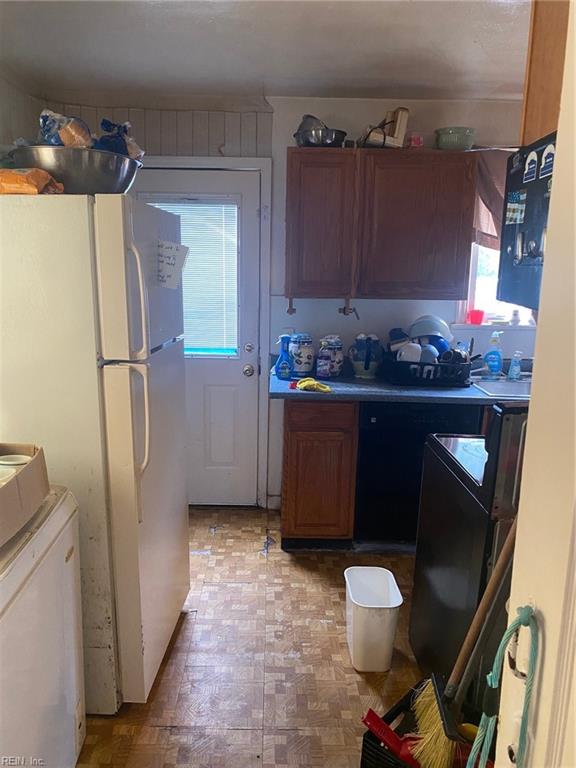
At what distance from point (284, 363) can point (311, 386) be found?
35cm

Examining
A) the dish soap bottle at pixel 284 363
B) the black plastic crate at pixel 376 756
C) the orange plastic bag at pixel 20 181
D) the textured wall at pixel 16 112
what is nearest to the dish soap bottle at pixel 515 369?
the dish soap bottle at pixel 284 363

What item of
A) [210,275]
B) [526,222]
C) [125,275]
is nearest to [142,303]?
[125,275]

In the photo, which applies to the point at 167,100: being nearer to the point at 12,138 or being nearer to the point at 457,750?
the point at 12,138

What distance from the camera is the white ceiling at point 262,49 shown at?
79.0 inches

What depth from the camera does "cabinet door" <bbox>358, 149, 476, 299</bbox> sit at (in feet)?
9.43

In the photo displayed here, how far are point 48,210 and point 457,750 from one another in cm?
183

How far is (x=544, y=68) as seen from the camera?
102cm

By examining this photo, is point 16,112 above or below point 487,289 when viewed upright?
above

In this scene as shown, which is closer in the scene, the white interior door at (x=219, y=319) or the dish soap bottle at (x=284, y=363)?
the dish soap bottle at (x=284, y=363)

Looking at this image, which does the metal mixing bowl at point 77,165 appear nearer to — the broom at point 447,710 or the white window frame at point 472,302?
the broom at point 447,710

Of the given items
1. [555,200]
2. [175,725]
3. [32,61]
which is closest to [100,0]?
[32,61]

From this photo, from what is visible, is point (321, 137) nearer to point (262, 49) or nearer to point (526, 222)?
point (262, 49)

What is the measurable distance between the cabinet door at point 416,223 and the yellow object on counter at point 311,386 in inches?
22.2

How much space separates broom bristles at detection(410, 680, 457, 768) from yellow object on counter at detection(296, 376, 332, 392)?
1490mm
